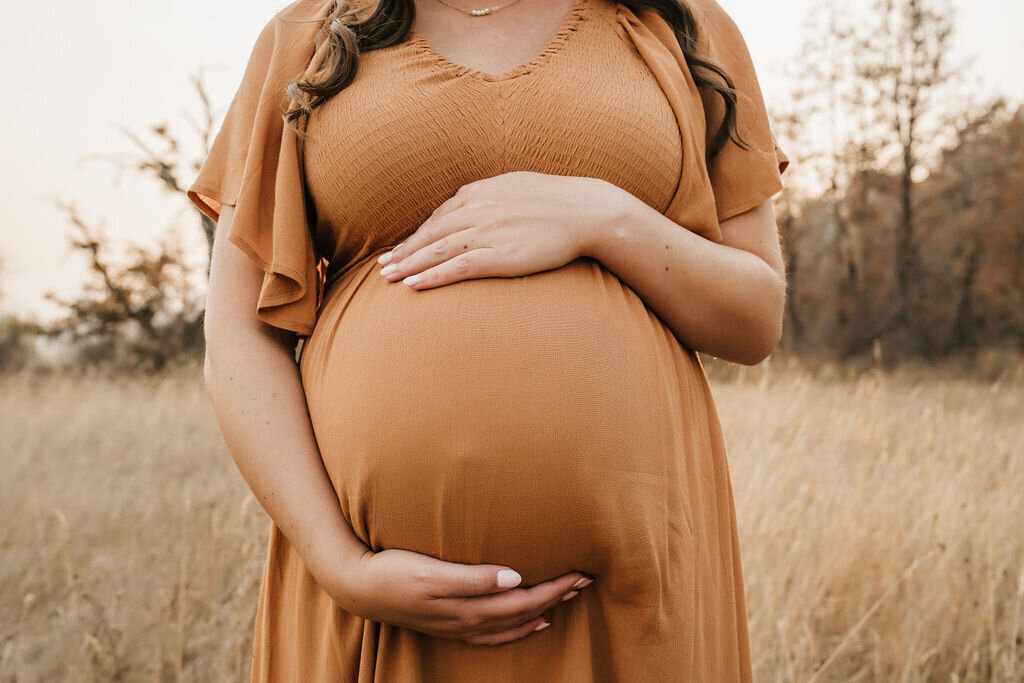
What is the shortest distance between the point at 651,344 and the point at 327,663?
64 centimetres

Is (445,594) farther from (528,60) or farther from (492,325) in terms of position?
(528,60)

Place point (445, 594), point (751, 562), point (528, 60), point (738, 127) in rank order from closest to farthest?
point (445, 594)
point (528, 60)
point (738, 127)
point (751, 562)

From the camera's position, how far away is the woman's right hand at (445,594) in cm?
87

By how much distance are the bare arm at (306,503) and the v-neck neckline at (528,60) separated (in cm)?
41

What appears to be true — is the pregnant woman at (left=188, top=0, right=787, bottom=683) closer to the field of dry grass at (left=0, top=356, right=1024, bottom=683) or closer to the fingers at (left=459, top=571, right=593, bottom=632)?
the fingers at (left=459, top=571, right=593, bottom=632)

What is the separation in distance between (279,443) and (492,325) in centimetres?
36

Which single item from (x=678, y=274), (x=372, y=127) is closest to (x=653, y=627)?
(x=678, y=274)

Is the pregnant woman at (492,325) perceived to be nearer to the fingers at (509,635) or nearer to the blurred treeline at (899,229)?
the fingers at (509,635)

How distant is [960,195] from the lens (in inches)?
555

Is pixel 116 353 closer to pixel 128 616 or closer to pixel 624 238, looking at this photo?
pixel 128 616

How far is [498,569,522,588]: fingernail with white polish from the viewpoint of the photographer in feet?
2.87

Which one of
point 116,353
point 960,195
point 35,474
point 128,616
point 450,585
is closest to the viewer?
point 450,585

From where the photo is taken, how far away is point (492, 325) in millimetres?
946

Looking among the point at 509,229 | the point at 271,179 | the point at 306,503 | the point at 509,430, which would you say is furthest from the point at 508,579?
the point at 271,179
